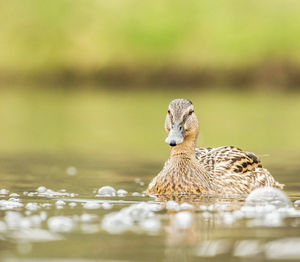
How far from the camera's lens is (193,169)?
1198 cm

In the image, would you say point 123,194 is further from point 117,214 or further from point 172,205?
point 117,214

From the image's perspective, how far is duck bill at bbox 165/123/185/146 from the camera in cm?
1119

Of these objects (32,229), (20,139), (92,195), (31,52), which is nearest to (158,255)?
(32,229)

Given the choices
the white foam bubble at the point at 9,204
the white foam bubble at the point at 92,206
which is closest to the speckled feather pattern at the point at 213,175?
the white foam bubble at the point at 92,206

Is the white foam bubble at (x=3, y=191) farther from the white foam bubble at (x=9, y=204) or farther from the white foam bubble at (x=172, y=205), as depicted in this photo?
the white foam bubble at (x=172, y=205)

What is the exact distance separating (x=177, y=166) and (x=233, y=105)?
22.4 meters

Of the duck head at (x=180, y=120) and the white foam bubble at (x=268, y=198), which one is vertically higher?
the duck head at (x=180, y=120)

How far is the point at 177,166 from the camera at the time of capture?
1202 centimetres

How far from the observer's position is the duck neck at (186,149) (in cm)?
1222

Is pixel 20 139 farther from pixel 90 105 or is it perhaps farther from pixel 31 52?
pixel 31 52

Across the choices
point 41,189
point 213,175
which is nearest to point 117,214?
point 41,189

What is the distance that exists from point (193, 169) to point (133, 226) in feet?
12.8

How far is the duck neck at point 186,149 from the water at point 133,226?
0.68 meters

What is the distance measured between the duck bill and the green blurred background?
7.84 metres
